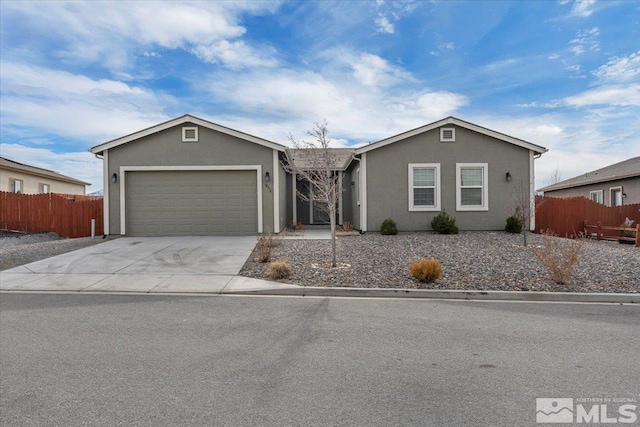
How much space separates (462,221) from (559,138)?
37.3 feet

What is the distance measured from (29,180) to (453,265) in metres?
26.2

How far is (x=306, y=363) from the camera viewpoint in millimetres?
3904

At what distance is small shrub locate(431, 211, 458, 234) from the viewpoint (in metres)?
14.5

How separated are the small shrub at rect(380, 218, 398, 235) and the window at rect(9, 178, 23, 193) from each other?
21697 mm

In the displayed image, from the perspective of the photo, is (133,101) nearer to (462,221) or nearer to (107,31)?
(107,31)

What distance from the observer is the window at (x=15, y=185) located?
72.4ft

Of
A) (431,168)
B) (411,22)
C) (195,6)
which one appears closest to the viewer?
(195,6)

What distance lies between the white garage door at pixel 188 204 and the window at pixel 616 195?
20.4 metres

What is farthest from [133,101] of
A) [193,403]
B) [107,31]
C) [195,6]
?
[193,403]

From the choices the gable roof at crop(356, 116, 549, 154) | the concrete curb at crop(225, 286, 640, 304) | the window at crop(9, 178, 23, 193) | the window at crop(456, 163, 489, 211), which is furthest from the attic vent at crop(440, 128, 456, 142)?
the window at crop(9, 178, 23, 193)

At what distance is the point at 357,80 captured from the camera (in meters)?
14.3

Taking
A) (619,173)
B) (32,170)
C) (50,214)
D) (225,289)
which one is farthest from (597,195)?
(32,170)

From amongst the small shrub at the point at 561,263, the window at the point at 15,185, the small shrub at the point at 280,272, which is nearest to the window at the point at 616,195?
the small shrub at the point at 561,263

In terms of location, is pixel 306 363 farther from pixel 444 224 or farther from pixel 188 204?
pixel 188 204
